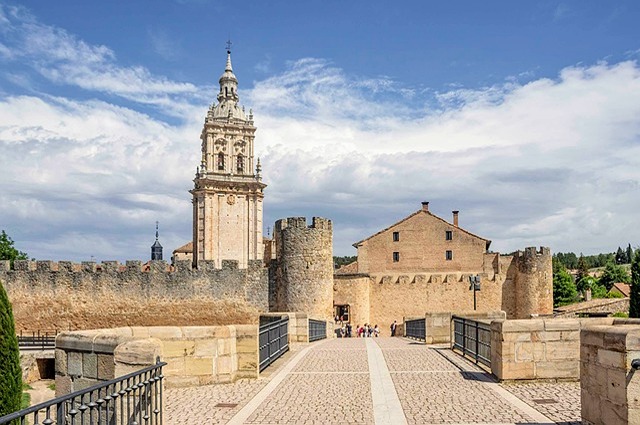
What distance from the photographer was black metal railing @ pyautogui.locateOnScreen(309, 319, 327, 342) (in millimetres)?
25500

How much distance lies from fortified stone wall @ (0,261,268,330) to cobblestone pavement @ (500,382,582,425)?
2688 cm

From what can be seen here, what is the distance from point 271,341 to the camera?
50.2 feet

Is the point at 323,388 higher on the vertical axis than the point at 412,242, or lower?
lower

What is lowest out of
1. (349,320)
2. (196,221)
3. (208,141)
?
(349,320)

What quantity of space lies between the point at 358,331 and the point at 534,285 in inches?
481

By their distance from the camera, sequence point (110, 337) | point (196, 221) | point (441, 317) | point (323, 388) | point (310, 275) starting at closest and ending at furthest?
point (110, 337) → point (323, 388) → point (441, 317) → point (310, 275) → point (196, 221)

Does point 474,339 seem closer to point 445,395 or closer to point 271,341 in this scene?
point 271,341

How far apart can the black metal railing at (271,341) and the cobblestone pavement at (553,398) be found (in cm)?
500

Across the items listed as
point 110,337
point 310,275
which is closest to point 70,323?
point 310,275

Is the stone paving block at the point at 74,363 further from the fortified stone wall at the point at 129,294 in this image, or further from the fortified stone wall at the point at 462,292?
the fortified stone wall at the point at 462,292

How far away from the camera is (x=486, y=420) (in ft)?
27.7

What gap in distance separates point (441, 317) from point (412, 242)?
26.4m

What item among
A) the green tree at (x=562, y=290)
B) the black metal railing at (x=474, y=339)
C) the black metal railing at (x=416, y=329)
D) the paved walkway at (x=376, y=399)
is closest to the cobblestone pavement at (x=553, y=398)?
the paved walkway at (x=376, y=399)

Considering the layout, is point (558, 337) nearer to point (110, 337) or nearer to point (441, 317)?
point (110, 337)
